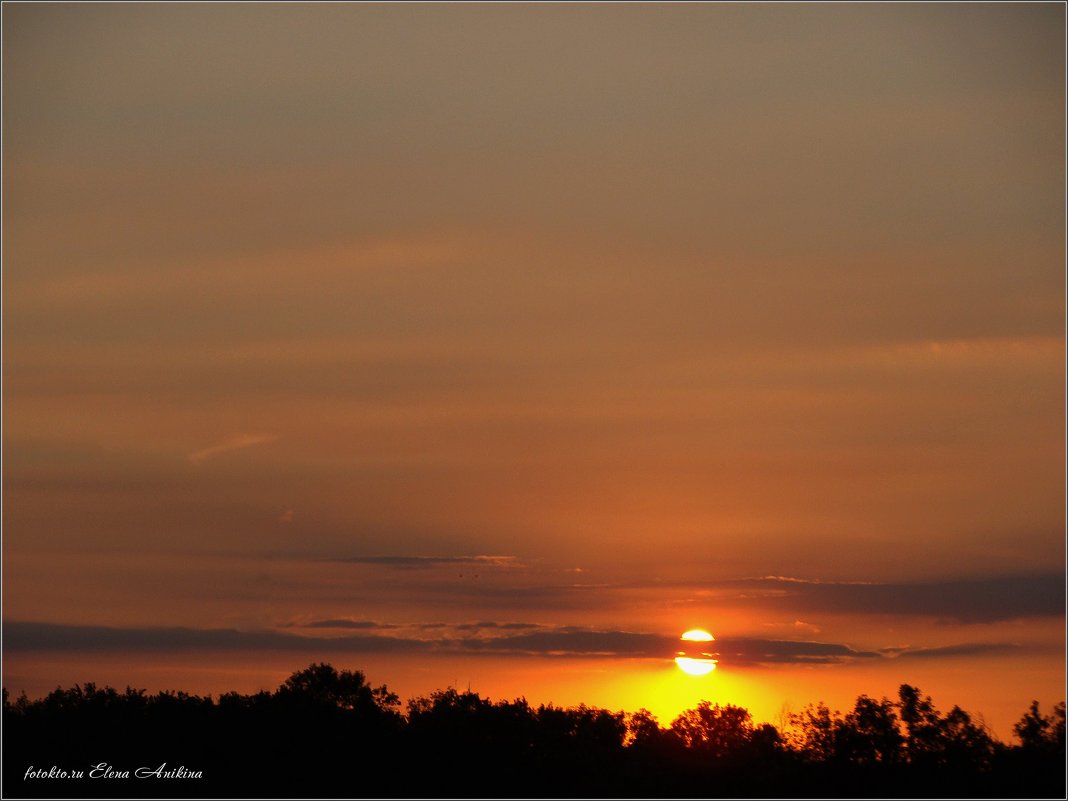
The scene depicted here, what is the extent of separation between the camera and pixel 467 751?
335ft

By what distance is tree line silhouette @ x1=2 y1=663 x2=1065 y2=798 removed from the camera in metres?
88.9

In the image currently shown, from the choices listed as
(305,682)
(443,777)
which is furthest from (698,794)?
(305,682)

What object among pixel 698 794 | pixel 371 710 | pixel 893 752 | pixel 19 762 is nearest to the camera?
pixel 698 794

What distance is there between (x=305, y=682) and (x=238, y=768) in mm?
28750

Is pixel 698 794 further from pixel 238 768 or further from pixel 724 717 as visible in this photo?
pixel 724 717

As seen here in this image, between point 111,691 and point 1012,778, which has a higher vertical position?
point 111,691

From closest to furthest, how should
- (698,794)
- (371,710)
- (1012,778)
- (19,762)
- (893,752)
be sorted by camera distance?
(1012,778) → (698,794) → (19,762) → (893,752) → (371,710)

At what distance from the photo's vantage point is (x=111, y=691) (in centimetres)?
12088

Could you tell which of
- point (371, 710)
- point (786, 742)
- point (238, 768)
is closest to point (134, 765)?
point (238, 768)

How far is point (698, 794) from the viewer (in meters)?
88.4

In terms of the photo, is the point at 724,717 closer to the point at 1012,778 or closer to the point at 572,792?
the point at 572,792

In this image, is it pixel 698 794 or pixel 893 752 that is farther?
pixel 893 752

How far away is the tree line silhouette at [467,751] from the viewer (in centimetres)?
8888

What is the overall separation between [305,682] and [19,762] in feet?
106
